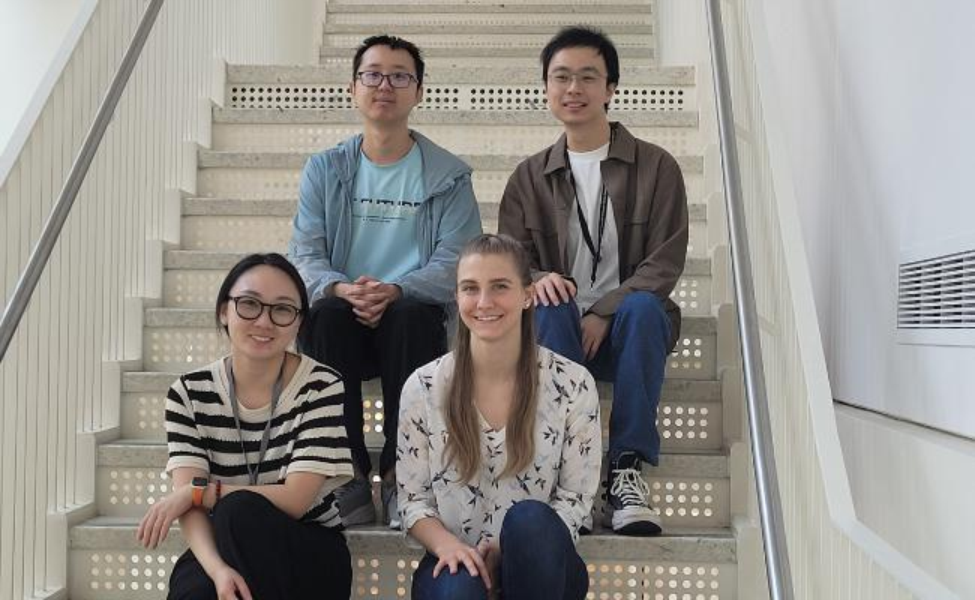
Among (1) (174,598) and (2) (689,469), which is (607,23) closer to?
(2) (689,469)

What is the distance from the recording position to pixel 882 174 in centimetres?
237

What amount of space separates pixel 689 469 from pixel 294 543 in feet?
3.00

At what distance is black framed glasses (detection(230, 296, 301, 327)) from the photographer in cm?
227

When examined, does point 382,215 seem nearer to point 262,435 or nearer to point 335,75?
point 262,435

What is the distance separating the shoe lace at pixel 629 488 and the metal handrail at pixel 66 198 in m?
1.16

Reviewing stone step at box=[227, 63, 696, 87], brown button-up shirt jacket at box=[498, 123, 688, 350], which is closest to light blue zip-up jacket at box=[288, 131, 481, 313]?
brown button-up shirt jacket at box=[498, 123, 688, 350]

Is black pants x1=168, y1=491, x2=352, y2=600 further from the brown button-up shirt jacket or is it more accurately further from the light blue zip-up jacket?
the brown button-up shirt jacket

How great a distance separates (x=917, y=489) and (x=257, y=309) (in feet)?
3.88

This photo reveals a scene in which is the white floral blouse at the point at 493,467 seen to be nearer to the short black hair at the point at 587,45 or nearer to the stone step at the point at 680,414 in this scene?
the stone step at the point at 680,414

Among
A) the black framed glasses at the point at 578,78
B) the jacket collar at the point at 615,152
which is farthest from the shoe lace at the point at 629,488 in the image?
the black framed glasses at the point at 578,78

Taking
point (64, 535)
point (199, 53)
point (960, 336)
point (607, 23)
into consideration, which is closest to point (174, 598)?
point (64, 535)

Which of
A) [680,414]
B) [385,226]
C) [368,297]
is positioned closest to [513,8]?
[385,226]

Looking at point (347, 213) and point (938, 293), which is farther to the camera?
point (347, 213)

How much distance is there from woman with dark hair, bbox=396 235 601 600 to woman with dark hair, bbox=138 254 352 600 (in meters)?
0.15
